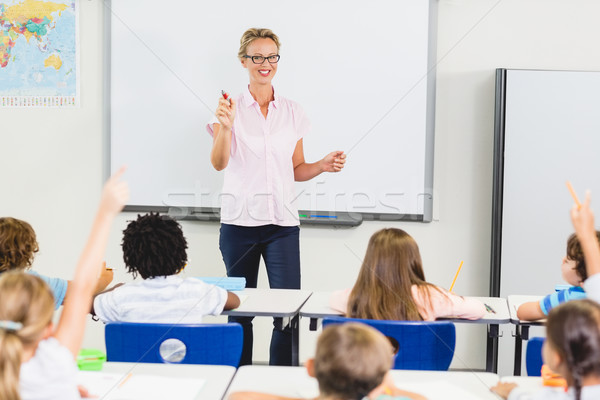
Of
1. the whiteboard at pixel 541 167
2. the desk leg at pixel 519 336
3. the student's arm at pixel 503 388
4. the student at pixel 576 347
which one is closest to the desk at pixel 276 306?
the desk leg at pixel 519 336

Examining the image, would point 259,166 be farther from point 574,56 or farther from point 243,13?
point 574,56

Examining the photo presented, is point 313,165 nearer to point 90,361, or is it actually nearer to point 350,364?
point 90,361

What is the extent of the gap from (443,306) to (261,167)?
1.36 metres

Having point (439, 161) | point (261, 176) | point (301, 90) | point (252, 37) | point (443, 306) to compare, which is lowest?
point (443, 306)

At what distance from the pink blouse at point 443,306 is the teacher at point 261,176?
0.85 meters

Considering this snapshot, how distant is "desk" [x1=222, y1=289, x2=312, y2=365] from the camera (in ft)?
8.41

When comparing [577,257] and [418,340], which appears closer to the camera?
[418,340]

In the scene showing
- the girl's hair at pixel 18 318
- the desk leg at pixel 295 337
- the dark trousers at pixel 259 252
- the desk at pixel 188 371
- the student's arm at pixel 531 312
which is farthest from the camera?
the dark trousers at pixel 259 252

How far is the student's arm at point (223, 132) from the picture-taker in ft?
10.1

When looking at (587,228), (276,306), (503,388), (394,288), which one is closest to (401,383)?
(503,388)

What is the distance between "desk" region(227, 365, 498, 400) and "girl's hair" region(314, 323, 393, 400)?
32 centimetres

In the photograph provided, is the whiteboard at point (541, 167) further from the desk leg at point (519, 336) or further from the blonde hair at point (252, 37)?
the blonde hair at point (252, 37)

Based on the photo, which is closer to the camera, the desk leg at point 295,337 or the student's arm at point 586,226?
the student's arm at point 586,226

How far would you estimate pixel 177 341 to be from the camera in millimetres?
2107
